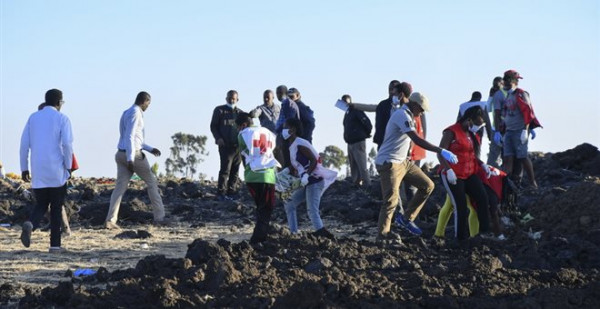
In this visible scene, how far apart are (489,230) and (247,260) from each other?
327 centimetres

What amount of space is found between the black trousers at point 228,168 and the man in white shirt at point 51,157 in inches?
203

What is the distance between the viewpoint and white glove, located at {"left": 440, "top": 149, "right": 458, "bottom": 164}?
10.7 meters

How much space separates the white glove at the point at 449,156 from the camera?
1066 centimetres

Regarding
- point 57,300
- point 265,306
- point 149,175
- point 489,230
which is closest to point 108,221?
point 149,175

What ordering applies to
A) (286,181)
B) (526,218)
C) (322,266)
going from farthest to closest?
(526,218)
(286,181)
(322,266)

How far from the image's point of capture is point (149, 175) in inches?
559

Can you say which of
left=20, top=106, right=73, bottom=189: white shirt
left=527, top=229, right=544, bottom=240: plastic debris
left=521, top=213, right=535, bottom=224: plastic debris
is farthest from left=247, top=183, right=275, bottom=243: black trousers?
left=521, top=213, right=535, bottom=224: plastic debris

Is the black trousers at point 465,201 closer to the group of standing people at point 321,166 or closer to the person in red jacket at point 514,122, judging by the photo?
the group of standing people at point 321,166

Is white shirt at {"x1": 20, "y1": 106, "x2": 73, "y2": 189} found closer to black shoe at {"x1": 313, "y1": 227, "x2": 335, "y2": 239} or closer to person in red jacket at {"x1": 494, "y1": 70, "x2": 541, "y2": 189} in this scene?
black shoe at {"x1": 313, "y1": 227, "x2": 335, "y2": 239}

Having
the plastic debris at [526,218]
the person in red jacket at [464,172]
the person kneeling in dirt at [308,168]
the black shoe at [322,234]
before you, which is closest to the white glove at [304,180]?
the person kneeling in dirt at [308,168]

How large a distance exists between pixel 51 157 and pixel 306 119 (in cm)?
469

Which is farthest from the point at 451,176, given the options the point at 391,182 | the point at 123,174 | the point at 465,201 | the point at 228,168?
the point at 228,168

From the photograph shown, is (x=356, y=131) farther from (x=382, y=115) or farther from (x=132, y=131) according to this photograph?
(x=132, y=131)

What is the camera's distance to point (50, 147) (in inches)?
451
